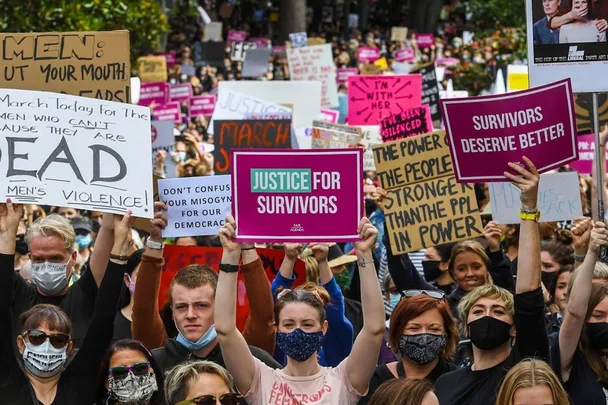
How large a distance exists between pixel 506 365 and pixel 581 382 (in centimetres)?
31

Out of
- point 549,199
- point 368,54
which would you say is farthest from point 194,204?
point 368,54

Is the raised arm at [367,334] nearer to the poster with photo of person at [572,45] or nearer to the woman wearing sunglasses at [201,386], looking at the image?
the woman wearing sunglasses at [201,386]

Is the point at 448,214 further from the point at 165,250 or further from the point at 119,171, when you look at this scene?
the point at 119,171

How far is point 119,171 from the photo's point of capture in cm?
661

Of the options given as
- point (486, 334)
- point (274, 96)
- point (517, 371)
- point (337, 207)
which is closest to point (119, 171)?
point (337, 207)

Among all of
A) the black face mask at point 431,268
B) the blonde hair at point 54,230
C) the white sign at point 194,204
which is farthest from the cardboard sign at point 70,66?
the black face mask at point 431,268

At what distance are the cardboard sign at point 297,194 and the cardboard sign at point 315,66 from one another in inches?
556

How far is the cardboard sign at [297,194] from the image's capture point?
6.05 metres

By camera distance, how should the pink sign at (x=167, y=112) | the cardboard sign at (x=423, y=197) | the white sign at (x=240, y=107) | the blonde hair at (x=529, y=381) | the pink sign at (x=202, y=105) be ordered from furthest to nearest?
the pink sign at (x=202, y=105)
the pink sign at (x=167, y=112)
the white sign at (x=240, y=107)
the cardboard sign at (x=423, y=197)
the blonde hair at (x=529, y=381)

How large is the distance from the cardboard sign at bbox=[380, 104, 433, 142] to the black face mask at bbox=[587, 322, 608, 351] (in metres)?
5.70

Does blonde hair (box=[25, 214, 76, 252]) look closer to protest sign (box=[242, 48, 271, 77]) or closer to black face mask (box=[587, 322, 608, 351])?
black face mask (box=[587, 322, 608, 351])

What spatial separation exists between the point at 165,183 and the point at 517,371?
257 centimetres

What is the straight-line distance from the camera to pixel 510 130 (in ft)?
21.4

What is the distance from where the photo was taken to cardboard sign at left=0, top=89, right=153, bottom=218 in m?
6.55
